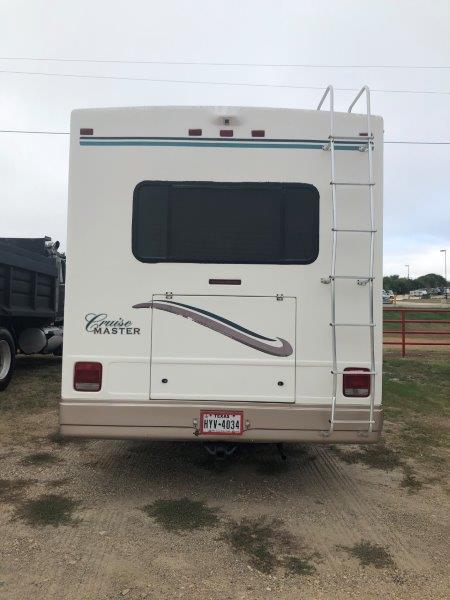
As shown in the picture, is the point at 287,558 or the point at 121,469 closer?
the point at 287,558

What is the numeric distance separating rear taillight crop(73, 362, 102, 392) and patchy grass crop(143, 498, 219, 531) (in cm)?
108

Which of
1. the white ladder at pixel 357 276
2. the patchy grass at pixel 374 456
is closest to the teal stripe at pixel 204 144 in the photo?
the white ladder at pixel 357 276

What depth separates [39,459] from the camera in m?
5.64

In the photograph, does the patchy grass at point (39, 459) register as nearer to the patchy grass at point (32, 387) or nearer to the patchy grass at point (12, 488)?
the patchy grass at point (12, 488)

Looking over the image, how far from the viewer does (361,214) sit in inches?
173

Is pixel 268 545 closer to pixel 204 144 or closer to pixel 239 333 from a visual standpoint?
pixel 239 333

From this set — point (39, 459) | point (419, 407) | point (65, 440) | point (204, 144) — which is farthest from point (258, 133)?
point (419, 407)

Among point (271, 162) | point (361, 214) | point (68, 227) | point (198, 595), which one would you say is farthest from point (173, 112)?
point (198, 595)

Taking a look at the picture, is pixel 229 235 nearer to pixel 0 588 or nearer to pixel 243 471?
pixel 243 471

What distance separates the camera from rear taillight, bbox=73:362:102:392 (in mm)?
4328

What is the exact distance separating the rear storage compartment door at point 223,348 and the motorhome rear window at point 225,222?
359mm

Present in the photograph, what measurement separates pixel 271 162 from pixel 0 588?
11.5 feet

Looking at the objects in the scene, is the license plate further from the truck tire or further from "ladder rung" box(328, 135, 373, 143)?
the truck tire

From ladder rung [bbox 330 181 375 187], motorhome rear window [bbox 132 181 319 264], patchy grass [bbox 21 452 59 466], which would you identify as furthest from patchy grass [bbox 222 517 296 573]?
ladder rung [bbox 330 181 375 187]
